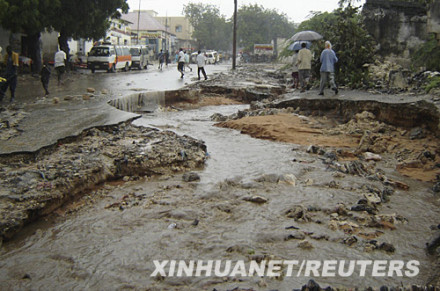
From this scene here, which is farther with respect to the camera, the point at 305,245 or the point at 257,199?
the point at 257,199

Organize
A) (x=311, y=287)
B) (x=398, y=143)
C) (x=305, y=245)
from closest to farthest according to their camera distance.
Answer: (x=311, y=287) → (x=305, y=245) → (x=398, y=143)

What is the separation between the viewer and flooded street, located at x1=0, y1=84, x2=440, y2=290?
3.09 meters

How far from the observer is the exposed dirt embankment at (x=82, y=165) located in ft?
13.2

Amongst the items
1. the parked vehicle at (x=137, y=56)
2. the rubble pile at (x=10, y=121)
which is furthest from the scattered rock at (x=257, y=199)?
the parked vehicle at (x=137, y=56)

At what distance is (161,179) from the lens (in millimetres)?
5508

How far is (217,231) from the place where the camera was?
393cm

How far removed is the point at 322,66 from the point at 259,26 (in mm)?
57138

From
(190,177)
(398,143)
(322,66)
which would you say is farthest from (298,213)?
(322,66)

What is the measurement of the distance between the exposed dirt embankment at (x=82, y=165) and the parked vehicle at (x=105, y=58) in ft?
57.9

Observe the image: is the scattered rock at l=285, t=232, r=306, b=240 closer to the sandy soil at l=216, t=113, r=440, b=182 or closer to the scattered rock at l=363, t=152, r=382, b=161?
the sandy soil at l=216, t=113, r=440, b=182

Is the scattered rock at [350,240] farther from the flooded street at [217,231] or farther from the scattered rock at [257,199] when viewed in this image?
the scattered rock at [257,199]

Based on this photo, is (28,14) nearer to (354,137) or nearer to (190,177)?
(190,177)

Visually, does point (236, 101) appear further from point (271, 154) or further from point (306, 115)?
point (271, 154)

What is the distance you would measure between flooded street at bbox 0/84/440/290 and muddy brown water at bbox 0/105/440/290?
0.03 feet
